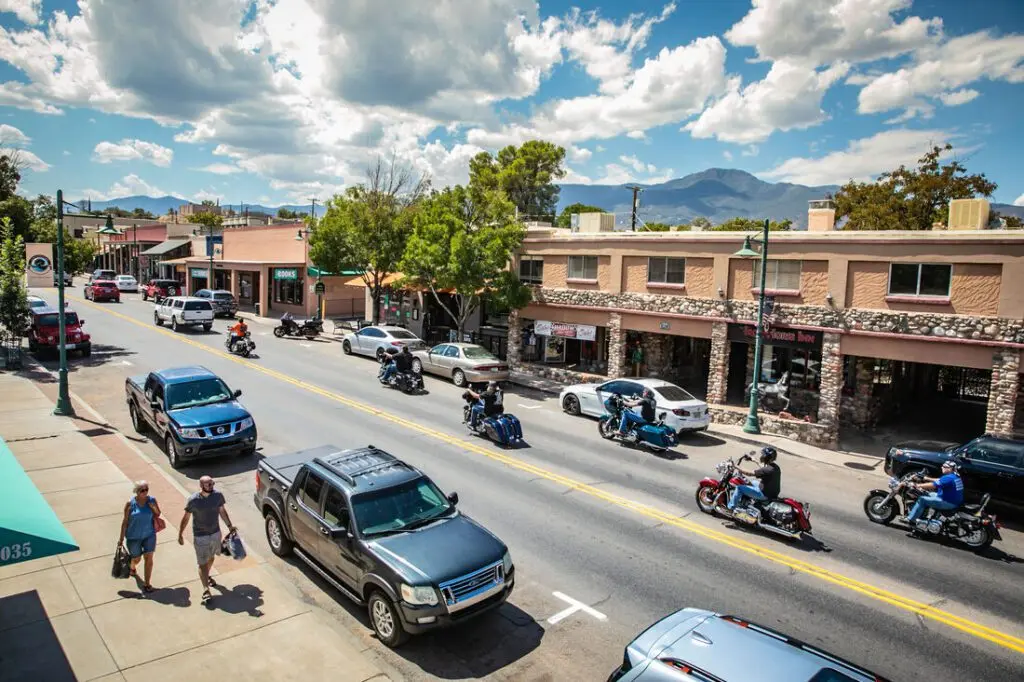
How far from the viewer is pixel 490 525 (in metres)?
11.8

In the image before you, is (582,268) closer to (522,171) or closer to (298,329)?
(298,329)

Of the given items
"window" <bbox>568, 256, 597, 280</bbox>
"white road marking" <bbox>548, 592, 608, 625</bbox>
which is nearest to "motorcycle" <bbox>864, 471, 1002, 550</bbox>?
"white road marking" <bbox>548, 592, 608, 625</bbox>

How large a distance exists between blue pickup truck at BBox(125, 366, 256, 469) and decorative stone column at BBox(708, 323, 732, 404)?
15257 millimetres

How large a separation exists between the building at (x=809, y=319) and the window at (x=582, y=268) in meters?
0.06

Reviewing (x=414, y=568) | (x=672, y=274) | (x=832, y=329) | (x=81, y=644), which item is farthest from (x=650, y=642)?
(x=672, y=274)

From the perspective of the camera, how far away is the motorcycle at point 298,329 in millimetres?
36781

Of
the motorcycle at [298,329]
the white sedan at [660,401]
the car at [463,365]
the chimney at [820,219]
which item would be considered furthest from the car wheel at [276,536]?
the motorcycle at [298,329]

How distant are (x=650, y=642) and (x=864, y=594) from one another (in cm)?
574

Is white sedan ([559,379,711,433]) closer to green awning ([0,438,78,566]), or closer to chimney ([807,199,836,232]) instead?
chimney ([807,199,836,232])

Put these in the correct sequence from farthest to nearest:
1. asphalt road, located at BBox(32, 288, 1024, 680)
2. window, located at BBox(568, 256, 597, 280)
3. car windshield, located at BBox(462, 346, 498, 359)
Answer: window, located at BBox(568, 256, 597, 280) < car windshield, located at BBox(462, 346, 498, 359) < asphalt road, located at BBox(32, 288, 1024, 680)

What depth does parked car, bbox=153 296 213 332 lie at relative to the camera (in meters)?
36.7

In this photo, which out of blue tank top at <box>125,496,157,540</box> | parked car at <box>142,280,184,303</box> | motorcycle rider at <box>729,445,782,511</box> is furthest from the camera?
parked car at <box>142,280,184,303</box>

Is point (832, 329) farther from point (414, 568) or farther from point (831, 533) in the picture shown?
point (414, 568)

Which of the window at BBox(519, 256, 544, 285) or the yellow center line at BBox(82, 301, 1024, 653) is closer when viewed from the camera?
the yellow center line at BBox(82, 301, 1024, 653)
